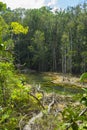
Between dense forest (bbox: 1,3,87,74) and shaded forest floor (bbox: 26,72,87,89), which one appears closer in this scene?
shaded forest floor (bbox: 26,72,87,89)

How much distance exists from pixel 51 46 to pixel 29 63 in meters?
5.16

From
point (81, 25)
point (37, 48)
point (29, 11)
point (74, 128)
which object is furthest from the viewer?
point (29, 11)

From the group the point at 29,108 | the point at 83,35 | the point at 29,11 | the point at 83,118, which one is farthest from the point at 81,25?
the point at 83,118

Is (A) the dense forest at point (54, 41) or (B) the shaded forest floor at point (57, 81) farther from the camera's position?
(A) the dense forest at point (54, 41)

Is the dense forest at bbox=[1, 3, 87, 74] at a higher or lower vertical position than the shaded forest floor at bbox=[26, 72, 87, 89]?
higher

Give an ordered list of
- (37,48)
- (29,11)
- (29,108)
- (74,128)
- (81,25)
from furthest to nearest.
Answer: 1. (29,11)
2. (37,48)
3. (81,25)
4. (29,108)
5. (74,128)

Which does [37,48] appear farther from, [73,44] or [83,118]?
[83,118]

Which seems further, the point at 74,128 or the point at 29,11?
the point at 29,11

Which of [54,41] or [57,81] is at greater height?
[54,41]

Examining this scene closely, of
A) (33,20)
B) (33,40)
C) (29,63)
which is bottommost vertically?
(29,63)

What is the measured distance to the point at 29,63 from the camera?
186 feet

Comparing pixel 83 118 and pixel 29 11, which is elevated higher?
pixel 29 11

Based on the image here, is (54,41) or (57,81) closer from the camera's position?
(57,81)

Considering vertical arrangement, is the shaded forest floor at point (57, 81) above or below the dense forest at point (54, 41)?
below
